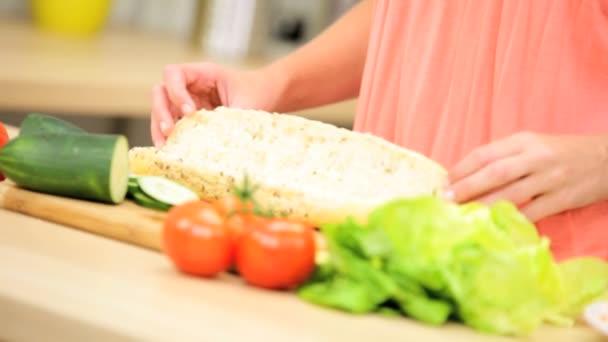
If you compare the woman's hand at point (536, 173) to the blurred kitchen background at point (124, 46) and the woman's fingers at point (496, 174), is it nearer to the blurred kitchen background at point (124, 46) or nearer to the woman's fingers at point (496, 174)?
the woman's fingers at point (496, 174)

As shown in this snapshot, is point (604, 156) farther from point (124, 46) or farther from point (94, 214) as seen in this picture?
point (124, 46)

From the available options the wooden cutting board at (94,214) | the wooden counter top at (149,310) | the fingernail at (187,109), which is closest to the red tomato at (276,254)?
the wooden counter top at (149,310)

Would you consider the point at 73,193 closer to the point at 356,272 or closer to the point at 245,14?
the point at 356,272

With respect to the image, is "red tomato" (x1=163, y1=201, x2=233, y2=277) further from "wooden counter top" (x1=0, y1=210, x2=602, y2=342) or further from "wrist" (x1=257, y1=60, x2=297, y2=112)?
"wrist" (x1=257, y1=60, x2=297, y2=112)

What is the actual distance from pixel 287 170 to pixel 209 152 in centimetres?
15

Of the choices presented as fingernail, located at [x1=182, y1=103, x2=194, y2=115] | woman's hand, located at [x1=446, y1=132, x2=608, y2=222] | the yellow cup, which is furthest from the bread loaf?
the yellow cup

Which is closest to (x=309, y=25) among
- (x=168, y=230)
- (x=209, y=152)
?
(x=209, y=152)

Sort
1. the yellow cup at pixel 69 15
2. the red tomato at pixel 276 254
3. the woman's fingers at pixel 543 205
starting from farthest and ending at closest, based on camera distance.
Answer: the yellow cup at pixel 69 15, the woman's fingers at pixel 543 205, the red tomato at pixel 276 254

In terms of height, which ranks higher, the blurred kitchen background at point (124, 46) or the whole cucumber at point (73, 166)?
the blurred kitchen background at point (124, 46)

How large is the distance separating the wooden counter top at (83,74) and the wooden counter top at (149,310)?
1.41m

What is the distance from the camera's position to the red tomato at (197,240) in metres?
1.39

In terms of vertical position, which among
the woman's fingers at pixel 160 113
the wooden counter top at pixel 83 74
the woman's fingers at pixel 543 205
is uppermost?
the wooden counter top at pixel 83 74

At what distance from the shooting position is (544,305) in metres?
1.33

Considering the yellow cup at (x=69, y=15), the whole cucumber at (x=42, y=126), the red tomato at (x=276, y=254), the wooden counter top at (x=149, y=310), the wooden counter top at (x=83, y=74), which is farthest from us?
the yellow cup at (x=69, y=15)
